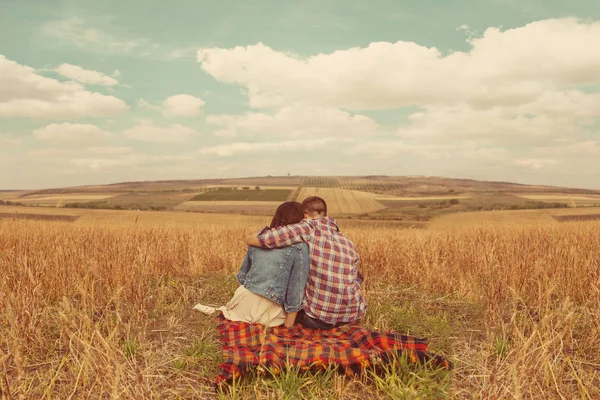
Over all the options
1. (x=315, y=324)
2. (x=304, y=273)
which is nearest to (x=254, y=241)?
(x=304, y=273)

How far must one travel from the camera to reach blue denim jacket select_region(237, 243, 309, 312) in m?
4.48

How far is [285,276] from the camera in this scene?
452 cm

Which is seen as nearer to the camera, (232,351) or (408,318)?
(232,351)

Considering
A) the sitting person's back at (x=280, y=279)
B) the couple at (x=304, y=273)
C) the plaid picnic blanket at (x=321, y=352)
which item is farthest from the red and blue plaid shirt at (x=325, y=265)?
the plaid picnic blanket at (x=321, y=352)

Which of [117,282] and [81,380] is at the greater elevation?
[117,282]

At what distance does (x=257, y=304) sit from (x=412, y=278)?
3407 millimetres

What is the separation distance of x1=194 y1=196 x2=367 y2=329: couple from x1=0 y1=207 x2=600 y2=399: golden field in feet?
1.80

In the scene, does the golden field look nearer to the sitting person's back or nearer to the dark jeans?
the dark jeans

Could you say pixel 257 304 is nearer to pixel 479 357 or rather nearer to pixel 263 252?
pixel 263 252

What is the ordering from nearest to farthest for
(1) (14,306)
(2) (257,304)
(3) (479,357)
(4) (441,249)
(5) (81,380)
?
1. (5) (81,380)
2. (3) (479,357)
3. (1) (14,306)
4. (2) (257,304)
5. (4) (441,249)

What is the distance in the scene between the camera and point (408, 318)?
5.16m

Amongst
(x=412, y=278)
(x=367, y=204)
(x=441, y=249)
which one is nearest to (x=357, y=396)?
(x=412, y=278)

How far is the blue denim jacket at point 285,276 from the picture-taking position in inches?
177

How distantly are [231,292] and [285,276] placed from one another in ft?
7.32
